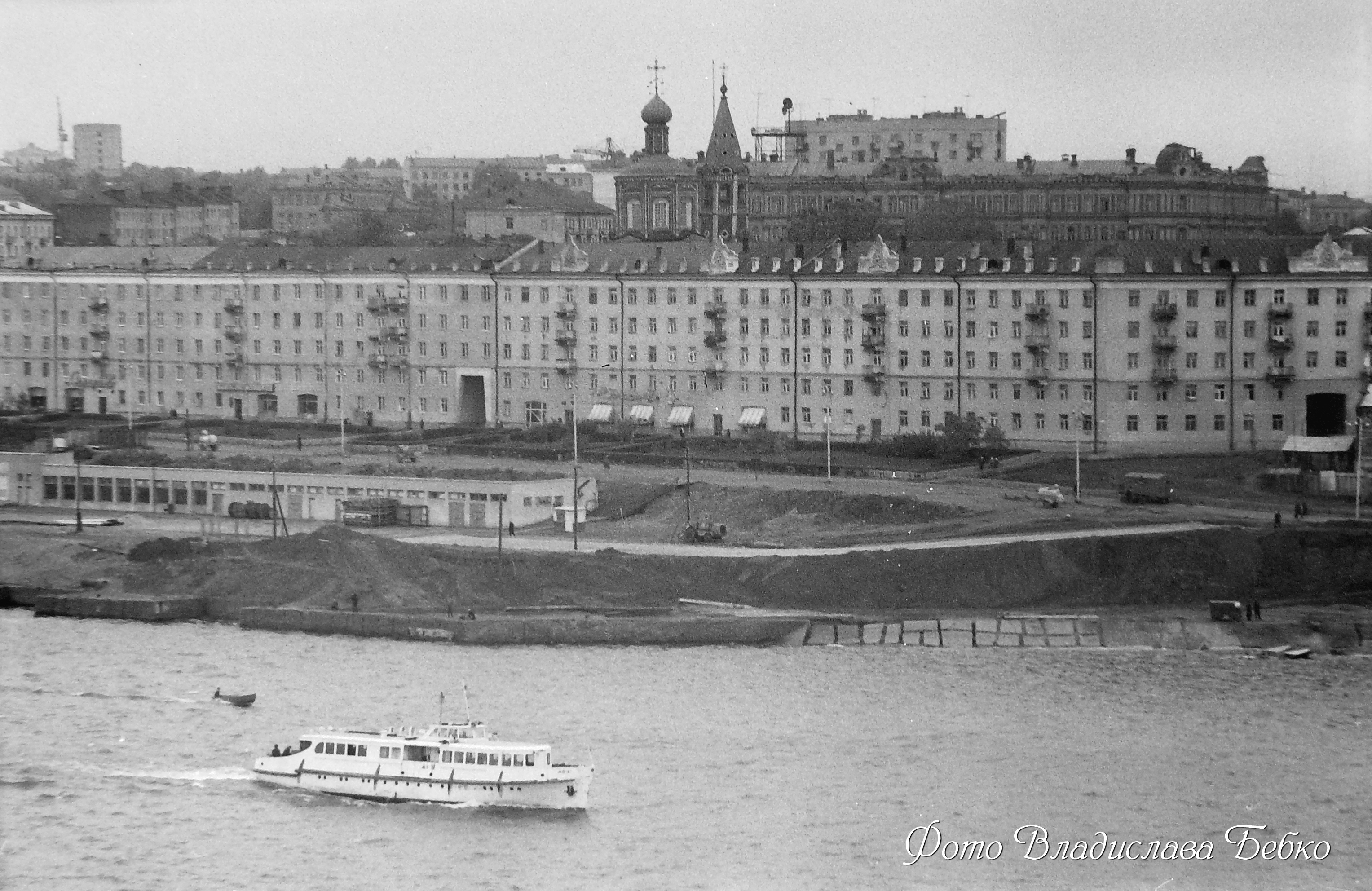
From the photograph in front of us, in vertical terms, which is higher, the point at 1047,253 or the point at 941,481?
the point at 1047,253

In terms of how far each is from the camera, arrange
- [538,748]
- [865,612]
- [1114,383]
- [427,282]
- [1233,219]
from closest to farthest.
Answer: [538,748], [865,612], [1114,383], [427,282], [1233,219]

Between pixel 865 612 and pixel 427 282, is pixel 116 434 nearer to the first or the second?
pixel 427 282

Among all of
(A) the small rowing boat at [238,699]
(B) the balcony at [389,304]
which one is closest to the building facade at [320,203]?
(B) the balcony at [389,304]

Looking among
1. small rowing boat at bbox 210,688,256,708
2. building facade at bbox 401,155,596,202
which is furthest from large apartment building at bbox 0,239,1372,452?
building facade at bbox 401,155,596,202

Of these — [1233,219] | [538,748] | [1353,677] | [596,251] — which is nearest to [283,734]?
[538,748]

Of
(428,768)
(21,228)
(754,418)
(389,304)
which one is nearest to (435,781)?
(428,768)

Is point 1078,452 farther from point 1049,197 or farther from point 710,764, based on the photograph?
point 1049,197
